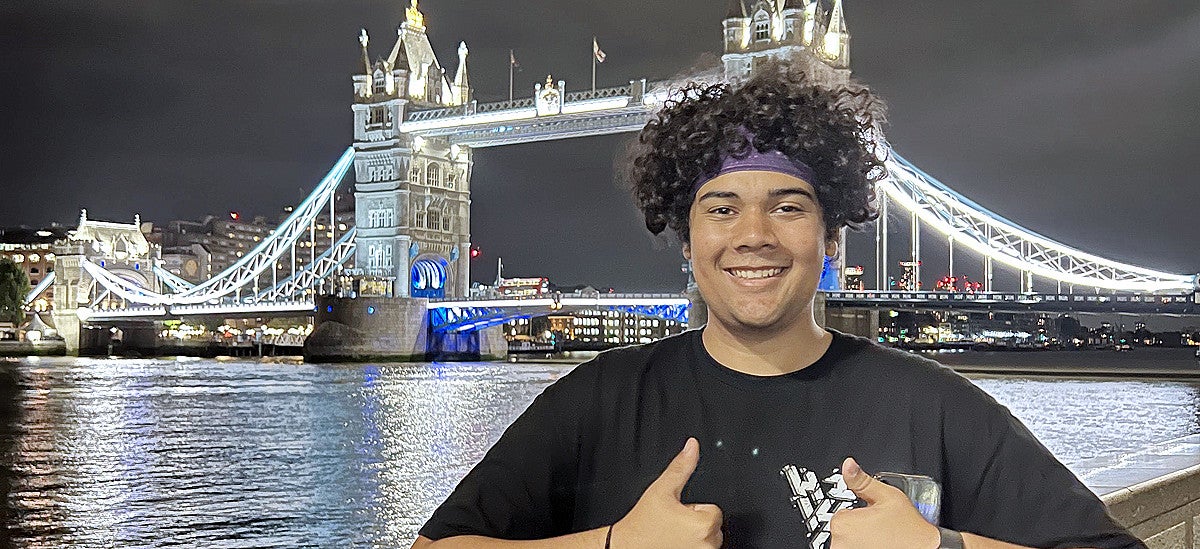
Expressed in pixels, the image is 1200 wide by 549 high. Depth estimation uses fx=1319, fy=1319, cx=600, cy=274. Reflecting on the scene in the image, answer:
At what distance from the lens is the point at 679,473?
1313 mm

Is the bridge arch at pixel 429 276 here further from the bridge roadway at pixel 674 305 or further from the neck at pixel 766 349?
the neck at pixel 766 349

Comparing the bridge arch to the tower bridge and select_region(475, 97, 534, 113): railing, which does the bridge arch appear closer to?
the tower bridge

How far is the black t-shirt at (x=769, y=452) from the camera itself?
4.79ft

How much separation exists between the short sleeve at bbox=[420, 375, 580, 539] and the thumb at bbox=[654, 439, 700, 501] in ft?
0.77

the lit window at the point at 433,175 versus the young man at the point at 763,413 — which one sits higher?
the lit window at the point at 433,175

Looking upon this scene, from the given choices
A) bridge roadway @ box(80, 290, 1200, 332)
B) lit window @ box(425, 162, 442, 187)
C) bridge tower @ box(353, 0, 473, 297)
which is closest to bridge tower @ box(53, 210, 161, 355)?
bridge roadway @ box(80, 290, 1200, 332)

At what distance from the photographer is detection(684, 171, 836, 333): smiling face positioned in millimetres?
1556

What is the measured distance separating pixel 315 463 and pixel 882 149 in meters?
10.9

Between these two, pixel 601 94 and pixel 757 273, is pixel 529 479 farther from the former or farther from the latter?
pixel 601 94

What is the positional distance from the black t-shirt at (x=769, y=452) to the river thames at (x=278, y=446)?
2.84 meters

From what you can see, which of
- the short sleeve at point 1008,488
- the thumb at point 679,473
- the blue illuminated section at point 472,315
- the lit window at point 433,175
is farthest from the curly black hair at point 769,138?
the lit window at point 433,175

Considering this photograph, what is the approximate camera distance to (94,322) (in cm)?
5072

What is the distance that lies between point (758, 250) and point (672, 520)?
1.28 ft

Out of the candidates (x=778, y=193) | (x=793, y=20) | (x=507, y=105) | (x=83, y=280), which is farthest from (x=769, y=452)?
(x=83, y=280)
